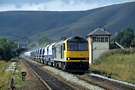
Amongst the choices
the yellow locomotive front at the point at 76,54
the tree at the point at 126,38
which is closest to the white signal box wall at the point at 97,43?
the yellow locomotive front at the point at 76,54

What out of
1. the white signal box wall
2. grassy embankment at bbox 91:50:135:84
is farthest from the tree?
grassy embankment at bbox 91:50:135:84

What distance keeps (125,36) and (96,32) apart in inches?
3100

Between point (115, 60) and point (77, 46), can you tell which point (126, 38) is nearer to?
point (115, 60)

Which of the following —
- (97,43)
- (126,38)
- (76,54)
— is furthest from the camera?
(126,38)

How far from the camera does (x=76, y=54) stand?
4416 cm

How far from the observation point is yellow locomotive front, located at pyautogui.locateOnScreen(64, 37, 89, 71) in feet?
143

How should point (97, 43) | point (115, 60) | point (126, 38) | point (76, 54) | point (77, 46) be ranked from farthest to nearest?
point (126, 38)
point (97, 43)
point (115, 60)
point (77, 46)
point (76, 54)

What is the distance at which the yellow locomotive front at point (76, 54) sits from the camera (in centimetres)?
4372

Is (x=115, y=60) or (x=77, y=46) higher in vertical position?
(x=77, y=46)

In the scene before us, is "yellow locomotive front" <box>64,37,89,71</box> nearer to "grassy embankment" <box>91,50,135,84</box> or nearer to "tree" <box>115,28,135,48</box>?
"grassy embankment" <box>91,50,135,84</box>

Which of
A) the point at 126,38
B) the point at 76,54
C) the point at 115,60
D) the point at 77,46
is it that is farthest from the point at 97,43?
the point at 126,38

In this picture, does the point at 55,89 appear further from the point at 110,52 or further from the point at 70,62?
the point at 110,52

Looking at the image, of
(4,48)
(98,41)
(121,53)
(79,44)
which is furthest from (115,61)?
(4,48)

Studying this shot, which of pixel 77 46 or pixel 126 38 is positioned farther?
pixel 126 38
